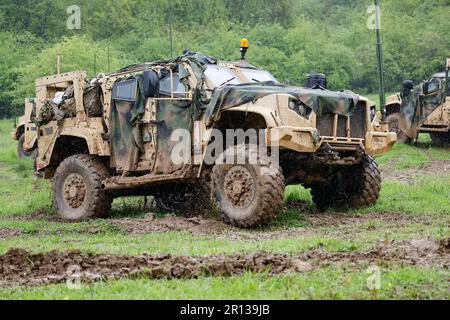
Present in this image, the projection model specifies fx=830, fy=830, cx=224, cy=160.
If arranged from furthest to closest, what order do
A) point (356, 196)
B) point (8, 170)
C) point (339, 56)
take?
1. point (339, 56)
2. point (8, 170)
3. point (356, 196)

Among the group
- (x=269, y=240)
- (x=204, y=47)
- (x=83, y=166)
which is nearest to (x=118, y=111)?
(x=83, y=166)

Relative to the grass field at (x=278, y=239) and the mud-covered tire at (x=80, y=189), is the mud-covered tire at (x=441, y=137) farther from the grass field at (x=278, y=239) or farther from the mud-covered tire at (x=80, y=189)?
the mud-covered tire at (x=80, y=189)

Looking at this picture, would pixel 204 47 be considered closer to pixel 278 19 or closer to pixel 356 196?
pixel 278 19

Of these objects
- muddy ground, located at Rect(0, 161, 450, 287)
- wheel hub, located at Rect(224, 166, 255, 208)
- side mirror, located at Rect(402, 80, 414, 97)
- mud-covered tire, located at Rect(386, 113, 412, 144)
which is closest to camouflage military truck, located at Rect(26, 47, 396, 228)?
wheel hub, located at Rect(224, 166, 255, 208)

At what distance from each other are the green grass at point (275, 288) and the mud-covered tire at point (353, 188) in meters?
4.85

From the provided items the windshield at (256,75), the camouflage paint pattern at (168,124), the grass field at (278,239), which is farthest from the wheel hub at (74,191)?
the windshield at (256,75)

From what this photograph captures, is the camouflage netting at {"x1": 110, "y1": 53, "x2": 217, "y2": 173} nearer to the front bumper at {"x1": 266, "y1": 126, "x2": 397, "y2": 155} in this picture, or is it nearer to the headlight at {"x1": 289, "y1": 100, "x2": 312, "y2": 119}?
the headlight at {"x1": 289, "y1": 100, "x2": 312, "y2": 119}

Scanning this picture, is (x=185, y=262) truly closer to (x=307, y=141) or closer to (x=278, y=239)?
(x=278, y=239)

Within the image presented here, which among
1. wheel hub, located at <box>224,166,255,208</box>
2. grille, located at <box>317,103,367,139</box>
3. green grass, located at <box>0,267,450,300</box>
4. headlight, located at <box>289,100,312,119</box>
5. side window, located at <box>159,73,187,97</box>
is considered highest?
side window, located at <box>159,73,187,97</box>

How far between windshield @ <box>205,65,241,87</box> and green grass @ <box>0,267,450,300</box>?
196 inches

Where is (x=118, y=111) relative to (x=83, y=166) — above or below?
above

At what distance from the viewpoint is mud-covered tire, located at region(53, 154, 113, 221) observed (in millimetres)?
11820
